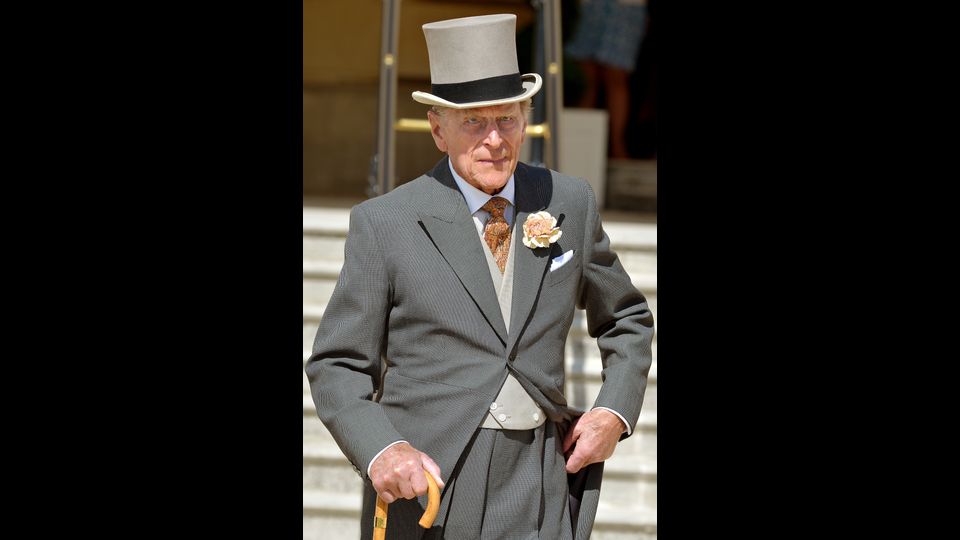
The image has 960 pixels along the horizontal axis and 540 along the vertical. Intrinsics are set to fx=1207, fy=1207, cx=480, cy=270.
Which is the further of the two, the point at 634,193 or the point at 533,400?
the point at 634,193

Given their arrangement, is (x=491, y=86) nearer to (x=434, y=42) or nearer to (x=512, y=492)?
(x=434, y=42)

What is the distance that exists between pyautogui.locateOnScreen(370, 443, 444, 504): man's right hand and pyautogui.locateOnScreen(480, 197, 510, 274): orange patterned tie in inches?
19.7

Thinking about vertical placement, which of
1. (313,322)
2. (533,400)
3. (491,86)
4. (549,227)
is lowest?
(313,322)

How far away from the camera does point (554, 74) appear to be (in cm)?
561

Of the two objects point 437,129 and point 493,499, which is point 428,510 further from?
point 437,129

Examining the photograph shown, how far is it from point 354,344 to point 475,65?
68cm

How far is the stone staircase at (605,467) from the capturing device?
4734 mm

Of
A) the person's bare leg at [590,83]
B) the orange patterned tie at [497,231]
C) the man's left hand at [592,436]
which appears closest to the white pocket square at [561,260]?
the orange patterned tie at [497,231]

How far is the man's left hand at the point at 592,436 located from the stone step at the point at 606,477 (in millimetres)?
2007

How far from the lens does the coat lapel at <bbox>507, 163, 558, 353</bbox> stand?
8.88ft

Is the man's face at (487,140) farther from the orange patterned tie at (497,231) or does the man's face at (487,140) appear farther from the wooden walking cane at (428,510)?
the wooden walking cane at (428,510)

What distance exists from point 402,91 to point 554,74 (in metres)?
2.99

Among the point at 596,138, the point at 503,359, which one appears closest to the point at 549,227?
the point at 503,359

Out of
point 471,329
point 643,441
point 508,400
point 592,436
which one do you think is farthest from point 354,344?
point 643,441
